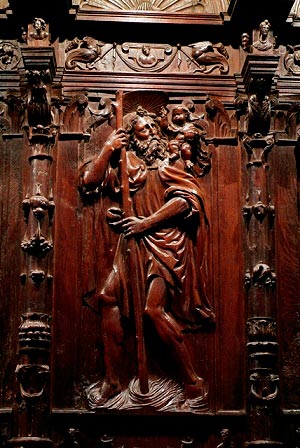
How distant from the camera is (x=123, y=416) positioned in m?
5.33

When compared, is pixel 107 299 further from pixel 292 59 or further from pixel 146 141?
pixel 292 59

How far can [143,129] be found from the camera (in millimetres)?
5758

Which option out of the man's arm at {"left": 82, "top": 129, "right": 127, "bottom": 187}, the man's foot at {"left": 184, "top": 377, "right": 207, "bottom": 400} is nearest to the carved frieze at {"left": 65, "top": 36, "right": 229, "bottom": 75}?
the man's arm at {"left": 82, "top": 129, "right": 127, "bottom": 187}

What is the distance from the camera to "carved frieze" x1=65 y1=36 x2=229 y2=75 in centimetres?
586

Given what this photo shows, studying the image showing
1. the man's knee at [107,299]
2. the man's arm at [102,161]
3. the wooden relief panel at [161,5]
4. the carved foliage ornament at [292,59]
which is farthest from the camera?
the wooden relief panel at [161,5]

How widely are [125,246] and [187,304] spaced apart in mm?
510

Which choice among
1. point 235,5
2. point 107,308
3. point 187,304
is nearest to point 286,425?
point 187,304

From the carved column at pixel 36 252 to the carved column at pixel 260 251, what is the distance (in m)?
1.19

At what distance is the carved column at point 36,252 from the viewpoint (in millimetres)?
5230

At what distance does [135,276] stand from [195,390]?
0.75 meters

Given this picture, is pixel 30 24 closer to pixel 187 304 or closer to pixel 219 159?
pixel 219 159

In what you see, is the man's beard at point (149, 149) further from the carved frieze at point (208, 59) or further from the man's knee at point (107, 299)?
the man's knee at point (107, 299)

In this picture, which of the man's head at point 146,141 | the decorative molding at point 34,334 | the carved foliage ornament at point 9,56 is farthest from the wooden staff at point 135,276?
the carved foliage ornament at point 9,56

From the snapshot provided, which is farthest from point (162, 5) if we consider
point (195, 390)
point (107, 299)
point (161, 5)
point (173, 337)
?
point (195, 390)
